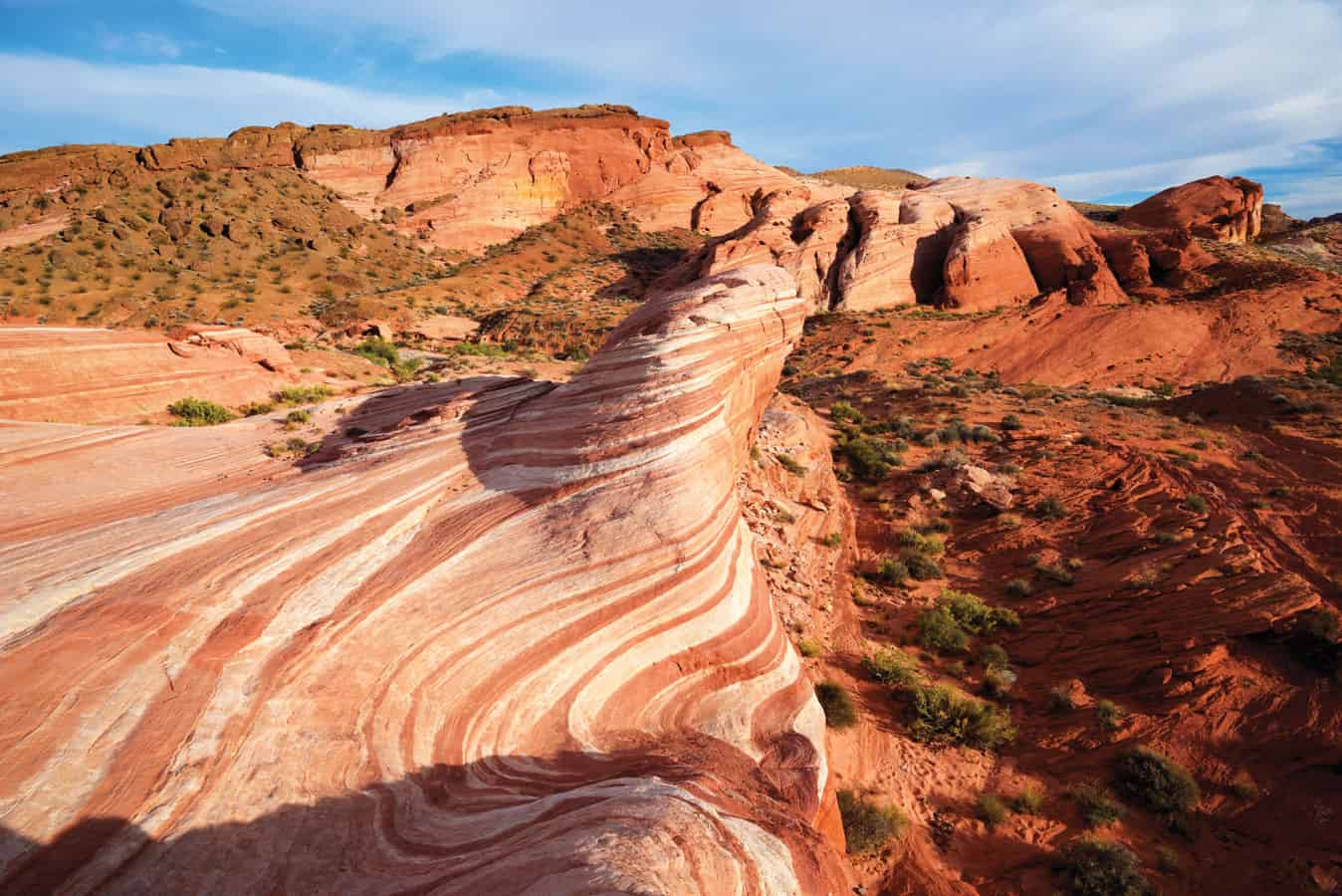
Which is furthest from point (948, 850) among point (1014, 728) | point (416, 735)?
point (416, 735)

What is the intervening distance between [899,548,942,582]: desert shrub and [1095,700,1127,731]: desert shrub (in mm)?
3724

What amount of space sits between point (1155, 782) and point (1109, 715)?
1.09m

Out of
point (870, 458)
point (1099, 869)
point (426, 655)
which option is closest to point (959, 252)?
point (870, 458)

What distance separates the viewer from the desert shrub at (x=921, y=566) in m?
11.9

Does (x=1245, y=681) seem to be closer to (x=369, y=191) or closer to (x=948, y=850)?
(x=948, y=850)

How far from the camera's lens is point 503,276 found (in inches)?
1731

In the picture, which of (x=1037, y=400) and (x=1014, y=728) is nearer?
(x=1014, y=728)

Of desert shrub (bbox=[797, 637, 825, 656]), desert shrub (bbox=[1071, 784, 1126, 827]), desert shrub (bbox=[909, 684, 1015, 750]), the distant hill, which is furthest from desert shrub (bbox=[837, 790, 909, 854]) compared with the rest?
the distant hill

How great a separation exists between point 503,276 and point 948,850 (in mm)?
44969

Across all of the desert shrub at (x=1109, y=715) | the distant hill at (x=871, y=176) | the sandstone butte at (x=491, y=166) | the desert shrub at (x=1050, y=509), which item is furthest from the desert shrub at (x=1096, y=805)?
the distant hill at (x=871, y=176)

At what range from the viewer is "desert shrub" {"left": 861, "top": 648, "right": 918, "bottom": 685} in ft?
30.3

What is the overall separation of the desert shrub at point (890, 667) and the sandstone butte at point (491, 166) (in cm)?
4575

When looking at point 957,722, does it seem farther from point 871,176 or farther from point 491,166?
point 871,176

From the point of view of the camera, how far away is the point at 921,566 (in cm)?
1191
